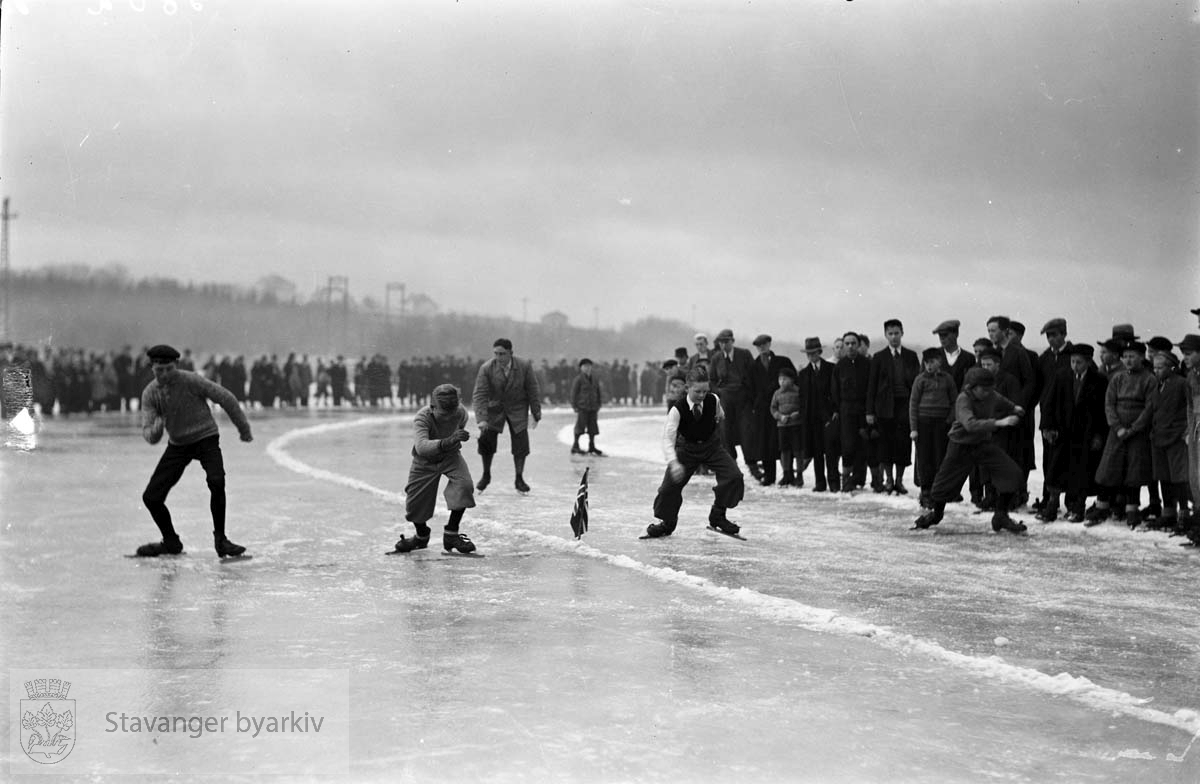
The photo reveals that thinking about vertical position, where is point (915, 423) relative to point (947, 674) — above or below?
above

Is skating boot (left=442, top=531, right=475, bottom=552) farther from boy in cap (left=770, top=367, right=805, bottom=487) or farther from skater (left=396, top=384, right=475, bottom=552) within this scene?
boy in cap (left=770, top=367, right=805, bottom=487)

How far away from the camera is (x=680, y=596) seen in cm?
769

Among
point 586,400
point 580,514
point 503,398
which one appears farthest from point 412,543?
point 586,400

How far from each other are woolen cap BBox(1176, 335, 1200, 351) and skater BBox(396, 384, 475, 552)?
6.13m

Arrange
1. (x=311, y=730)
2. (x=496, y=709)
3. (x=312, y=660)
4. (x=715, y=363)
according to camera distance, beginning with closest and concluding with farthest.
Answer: (x=311, y=730) < (x=496, y=709) < (x=312, y=660) < (x=715, y=363)

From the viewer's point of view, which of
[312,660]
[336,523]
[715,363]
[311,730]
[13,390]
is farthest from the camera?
[715,363]

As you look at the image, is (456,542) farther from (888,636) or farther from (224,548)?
(888,636)

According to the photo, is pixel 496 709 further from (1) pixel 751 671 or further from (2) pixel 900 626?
(2) pixel 900 626

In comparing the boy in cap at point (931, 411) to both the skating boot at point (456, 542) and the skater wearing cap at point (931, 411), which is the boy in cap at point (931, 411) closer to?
the skater wearing cap at point (931, 411)

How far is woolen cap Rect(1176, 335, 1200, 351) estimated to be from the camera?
32.5 feet

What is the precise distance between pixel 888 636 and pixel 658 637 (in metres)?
1.29

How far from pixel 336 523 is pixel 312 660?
5.61 meters

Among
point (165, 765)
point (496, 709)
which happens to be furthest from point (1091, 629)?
point (165, 765)

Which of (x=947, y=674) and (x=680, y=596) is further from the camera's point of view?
(x=680, y=596)
